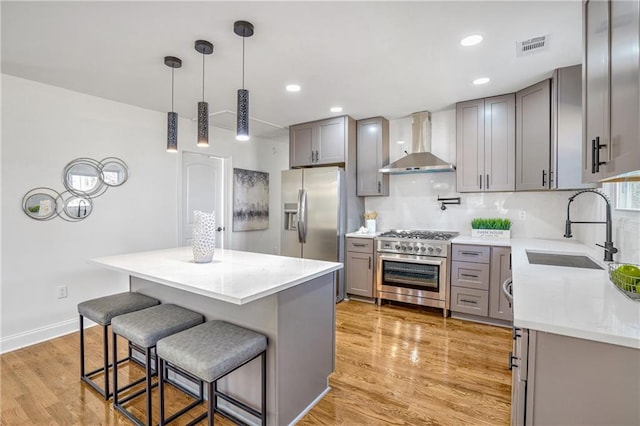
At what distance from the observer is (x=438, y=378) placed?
2.29m

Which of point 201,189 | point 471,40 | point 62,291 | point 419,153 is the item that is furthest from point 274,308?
point 201,189

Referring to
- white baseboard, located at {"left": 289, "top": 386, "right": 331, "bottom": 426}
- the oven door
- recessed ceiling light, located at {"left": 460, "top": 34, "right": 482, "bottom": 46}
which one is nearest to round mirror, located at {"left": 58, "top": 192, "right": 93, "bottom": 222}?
white baseboard, located at {"left": 289, "top": 386, "right": 331, "bottom": 426}

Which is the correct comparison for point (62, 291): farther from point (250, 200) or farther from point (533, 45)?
point (533, 45)

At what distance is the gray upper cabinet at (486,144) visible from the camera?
3.38m

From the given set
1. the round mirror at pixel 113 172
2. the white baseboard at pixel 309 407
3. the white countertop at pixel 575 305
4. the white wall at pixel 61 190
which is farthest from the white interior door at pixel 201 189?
the white countertop at pixel 575 305

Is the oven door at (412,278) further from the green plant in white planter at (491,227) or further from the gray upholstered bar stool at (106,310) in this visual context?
the gray upholstered bar stool at (106,310)

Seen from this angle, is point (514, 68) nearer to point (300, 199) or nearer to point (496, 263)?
point (496, 263)

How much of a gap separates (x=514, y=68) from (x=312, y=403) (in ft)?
10.4

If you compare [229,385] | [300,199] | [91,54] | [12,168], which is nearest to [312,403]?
[229,385]

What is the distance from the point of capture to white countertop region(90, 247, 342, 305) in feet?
4.94

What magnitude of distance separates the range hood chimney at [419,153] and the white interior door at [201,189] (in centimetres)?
254

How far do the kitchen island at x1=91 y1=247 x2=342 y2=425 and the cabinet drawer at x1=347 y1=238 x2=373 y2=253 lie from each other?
1.88 meters

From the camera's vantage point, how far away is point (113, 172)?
3502 millimetres

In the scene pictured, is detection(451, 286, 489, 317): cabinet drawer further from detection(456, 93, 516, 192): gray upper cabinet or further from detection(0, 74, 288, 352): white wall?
detection(0, 74, 288, 352): white wall
